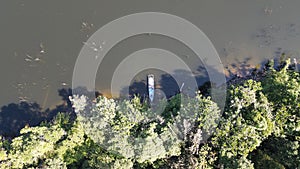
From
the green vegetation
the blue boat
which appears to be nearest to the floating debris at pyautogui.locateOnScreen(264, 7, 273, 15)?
the green vegetation

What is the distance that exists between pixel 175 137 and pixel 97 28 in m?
6.83

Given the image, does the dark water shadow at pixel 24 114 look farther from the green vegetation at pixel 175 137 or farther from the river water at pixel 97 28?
the green vegetation at pixel 175 137

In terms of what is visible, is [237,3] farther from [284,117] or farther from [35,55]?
[35,55]

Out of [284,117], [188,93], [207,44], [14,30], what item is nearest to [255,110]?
[284,117]

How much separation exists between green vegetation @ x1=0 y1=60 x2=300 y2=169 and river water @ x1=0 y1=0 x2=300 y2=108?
337 cm

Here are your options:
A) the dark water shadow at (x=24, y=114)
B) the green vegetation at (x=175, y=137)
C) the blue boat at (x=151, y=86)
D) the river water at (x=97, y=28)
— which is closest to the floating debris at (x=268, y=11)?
the river water at (x=97, y=28)

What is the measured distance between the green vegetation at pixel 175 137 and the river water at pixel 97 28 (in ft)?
11.1

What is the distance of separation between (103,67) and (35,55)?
2992mm

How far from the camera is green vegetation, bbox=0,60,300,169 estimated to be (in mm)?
12062

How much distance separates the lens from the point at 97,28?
16609mm

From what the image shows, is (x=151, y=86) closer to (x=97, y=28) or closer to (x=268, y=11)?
(x=97, y=28)

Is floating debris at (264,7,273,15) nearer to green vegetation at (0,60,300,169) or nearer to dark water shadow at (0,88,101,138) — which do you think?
green vegetation at (0,60,300,169)

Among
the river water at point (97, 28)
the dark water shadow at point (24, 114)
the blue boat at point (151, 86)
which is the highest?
the river water at point (97, 28)

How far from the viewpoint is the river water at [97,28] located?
16.0 meters
